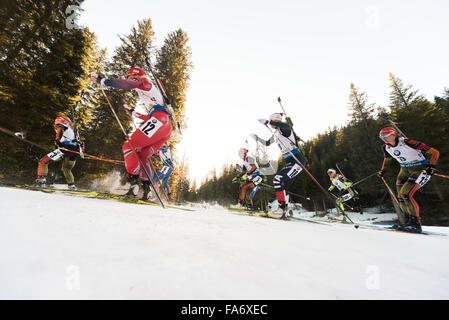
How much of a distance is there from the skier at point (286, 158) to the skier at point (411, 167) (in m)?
2.28

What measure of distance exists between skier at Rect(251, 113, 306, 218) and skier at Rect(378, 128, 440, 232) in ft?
7.50

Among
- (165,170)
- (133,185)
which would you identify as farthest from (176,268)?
(165,170)

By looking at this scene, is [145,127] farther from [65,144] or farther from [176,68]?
[176,68]

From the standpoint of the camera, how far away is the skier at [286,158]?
175 inches

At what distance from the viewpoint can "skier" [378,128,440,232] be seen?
3918mm

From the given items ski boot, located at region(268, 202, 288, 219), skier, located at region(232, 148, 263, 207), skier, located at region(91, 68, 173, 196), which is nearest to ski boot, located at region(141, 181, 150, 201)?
skier, located at region(91, 68, 173, 196)

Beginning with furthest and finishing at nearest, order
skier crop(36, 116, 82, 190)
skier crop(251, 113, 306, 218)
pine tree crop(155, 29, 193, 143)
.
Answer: pine tree crop(155, 29, 193, 143) < skier crop(36, 116, 82, 190) < skier crop(251, 113, 306, 218)

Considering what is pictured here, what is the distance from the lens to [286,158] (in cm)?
476

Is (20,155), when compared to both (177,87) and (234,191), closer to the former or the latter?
(177,87)

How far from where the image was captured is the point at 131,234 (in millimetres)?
1291

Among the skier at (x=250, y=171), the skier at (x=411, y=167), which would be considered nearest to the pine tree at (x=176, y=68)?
the skier at (x=250, y=171)

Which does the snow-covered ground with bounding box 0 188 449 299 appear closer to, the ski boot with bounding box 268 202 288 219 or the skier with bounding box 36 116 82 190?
A: the ski boot with bounding box 268 202 288 219

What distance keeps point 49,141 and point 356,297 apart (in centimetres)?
1174

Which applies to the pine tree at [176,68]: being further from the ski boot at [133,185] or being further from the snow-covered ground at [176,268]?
the snow-covered ground at [176,268]
